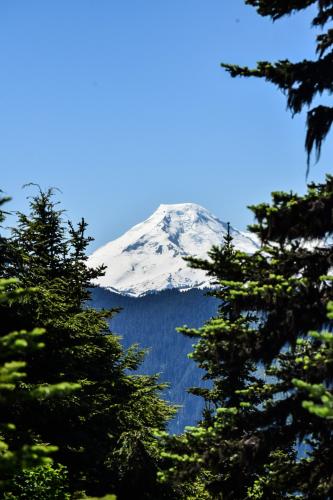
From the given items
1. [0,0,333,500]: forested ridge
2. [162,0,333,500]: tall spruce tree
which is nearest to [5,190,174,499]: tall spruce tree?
[0,0,333,500]: forested ridge

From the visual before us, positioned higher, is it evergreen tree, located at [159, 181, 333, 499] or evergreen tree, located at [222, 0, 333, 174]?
evergreen tree, located at [222, 0, 333, 174]

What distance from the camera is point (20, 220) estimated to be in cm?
2273

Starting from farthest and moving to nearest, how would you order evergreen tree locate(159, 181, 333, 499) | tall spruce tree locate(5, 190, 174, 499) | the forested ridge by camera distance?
tall spruce tree locate(5, 190, 174, 499), evergreen tree locate(159, 181, 333, 499), the forested ridge

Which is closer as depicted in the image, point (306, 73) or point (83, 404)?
point (306, 73)

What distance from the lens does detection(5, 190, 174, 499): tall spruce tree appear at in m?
16.5

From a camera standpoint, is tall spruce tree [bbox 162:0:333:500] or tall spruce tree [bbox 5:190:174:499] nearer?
tall spruce tree [bbox 162:0:333:500]

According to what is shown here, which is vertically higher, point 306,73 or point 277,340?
point 306,73

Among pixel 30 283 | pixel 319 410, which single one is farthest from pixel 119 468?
pixel 319 410

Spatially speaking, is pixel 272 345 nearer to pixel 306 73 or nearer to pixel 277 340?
pixel 277 340

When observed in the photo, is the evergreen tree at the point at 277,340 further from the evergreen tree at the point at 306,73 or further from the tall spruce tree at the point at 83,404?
the tall spruce tree at the point at 83,404

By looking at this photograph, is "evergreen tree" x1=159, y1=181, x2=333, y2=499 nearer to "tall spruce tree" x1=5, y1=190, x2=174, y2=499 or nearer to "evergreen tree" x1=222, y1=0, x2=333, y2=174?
"evergreen tree" x1=222, y1=0, x2=333, y2=174

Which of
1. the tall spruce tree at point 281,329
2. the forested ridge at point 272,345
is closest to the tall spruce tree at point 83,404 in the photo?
the forested ridge at point 272,345

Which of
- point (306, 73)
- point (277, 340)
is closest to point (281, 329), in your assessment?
point (277, 340)

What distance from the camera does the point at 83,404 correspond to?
1741 centimetres
